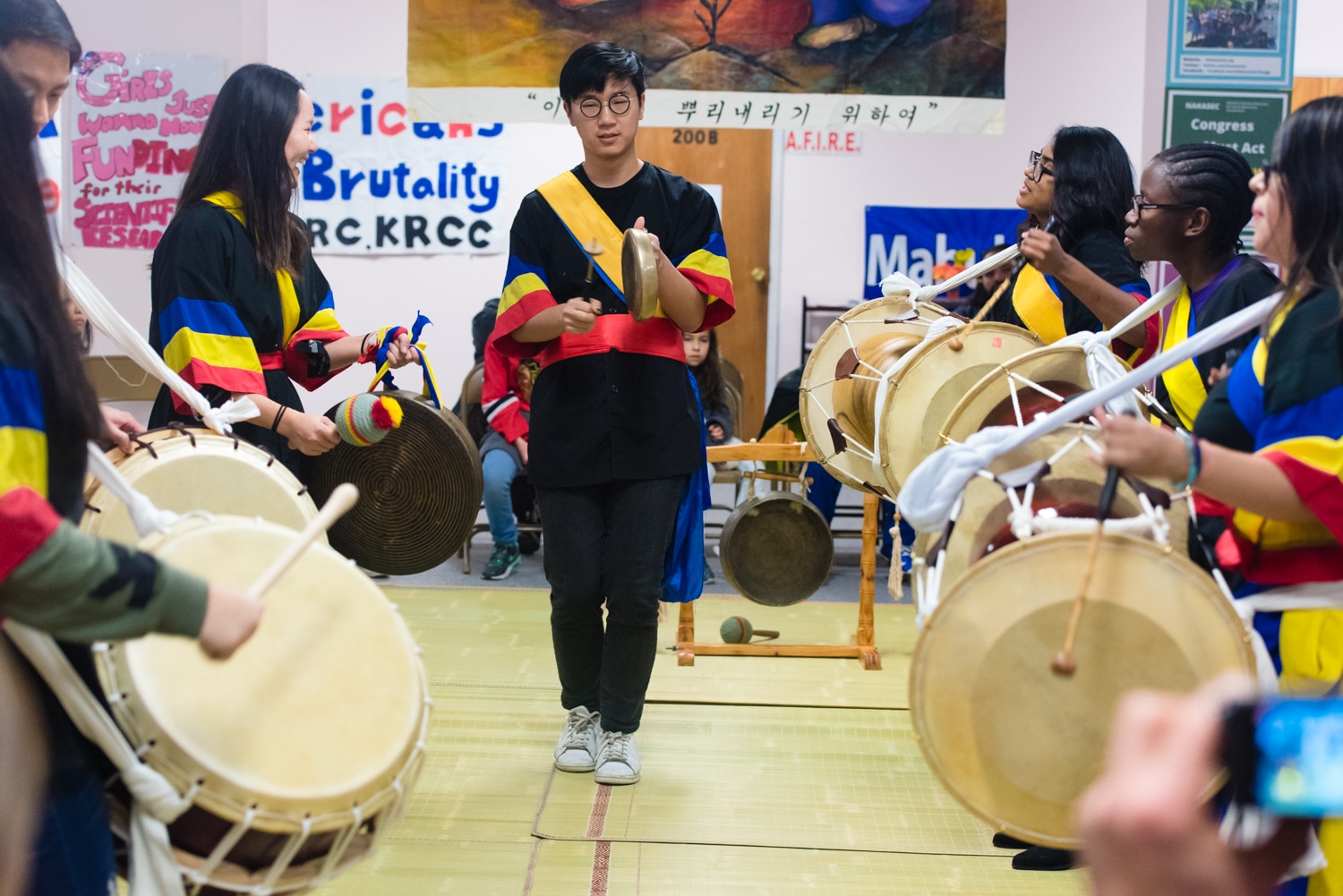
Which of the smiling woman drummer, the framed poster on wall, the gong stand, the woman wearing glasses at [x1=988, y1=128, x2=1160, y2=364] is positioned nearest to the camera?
the smiling woman drummer

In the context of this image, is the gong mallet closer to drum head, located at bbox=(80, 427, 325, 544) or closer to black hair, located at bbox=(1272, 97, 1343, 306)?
drum head, located at bbox=(80, 427, 325, 544)

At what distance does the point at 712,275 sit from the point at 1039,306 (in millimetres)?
736

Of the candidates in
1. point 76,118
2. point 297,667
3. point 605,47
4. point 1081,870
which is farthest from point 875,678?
point 76,118

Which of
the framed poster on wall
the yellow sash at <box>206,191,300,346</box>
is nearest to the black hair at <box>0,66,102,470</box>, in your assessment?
the yellow sash at <box>206,191,300,346</box>

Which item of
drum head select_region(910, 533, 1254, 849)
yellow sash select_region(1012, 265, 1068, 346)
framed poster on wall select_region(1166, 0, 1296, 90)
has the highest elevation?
framed poster on wall select_region(1166, 0, 1296, 90)

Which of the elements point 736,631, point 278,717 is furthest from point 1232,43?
point 278,717

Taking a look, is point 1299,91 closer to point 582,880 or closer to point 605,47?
point 605,47

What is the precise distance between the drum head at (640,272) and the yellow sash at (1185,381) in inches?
37.8

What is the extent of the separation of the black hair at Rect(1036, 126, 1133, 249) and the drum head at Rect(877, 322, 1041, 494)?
0.35 metres

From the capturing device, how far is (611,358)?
2576mm

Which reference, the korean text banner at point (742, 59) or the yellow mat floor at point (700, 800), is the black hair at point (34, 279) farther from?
the korean text banner at point (742, 59)

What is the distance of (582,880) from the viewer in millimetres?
2178

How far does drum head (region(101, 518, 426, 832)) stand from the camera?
117 cm

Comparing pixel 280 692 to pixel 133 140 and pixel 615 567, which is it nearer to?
pixel 615 567
